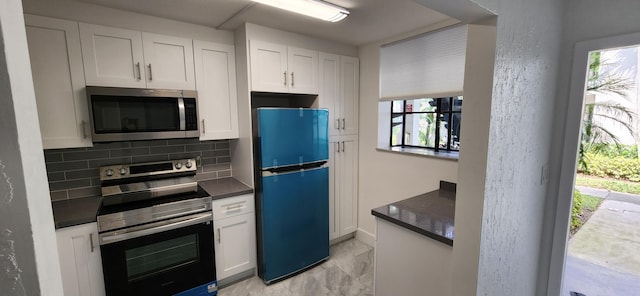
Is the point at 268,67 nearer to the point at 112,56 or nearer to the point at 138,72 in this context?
the point at 138,72

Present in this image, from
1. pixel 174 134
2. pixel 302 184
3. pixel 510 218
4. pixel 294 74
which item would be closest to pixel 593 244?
pixel 510 218

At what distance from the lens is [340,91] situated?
284 cm

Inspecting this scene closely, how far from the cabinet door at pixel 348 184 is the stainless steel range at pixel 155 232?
143 centimetres

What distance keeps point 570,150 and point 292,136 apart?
197 centimetres

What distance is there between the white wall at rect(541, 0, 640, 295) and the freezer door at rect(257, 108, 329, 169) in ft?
5.68

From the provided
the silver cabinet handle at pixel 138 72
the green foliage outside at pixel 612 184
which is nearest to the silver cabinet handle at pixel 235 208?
the silver cabinet handle at pixel 138 72

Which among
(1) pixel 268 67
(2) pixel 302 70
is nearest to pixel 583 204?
(2) pixel 302 70

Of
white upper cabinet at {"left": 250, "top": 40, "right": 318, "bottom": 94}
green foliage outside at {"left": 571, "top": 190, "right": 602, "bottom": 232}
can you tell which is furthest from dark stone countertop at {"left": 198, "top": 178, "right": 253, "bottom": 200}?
green foliage outside at {"left": 571, "top": 190, "right": 602, "bottom": 232}

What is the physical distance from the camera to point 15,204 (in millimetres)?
378

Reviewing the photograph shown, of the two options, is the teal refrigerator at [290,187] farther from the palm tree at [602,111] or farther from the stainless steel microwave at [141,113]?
the palm tree at [602,111]

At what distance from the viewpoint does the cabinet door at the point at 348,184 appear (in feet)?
9.73

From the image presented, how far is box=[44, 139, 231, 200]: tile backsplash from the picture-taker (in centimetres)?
200

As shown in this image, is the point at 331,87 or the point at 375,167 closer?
the point at 331,87

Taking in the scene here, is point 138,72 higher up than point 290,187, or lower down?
higher up
